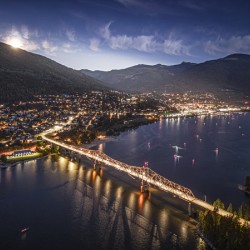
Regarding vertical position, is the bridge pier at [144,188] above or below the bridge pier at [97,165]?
above

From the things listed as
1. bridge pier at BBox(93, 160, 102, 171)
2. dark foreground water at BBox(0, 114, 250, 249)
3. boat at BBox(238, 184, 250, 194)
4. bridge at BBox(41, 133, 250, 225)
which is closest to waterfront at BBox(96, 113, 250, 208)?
dark foreground water at BBox(0, 114, 250, 249)

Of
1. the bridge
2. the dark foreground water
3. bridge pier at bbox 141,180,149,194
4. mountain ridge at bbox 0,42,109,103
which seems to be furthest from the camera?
mountain ridge at bbox 0,42,109,103

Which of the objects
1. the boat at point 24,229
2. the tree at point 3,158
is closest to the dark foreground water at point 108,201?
the boat at point 24,229

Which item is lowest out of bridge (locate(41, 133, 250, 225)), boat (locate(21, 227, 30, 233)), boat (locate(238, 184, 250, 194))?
boat (locate(21, 227, 30, 233))

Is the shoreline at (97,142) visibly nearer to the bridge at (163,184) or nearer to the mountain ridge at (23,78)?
the bridge at (163,184)

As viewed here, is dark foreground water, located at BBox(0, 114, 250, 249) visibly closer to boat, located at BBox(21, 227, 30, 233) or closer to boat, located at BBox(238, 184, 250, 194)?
boat, located at BBox(21, 227, 30, 233)

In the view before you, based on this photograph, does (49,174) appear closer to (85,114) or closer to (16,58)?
(85,114)

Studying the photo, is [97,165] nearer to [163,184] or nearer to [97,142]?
[163,184]

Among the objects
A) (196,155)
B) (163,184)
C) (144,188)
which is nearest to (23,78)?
(196,155)
